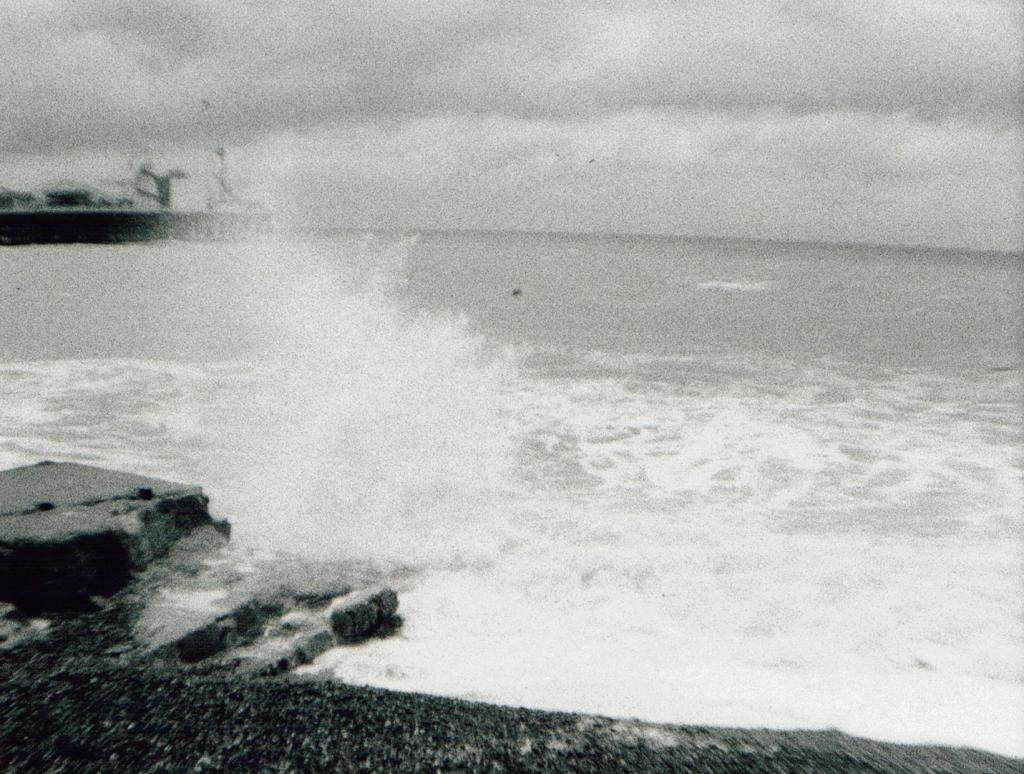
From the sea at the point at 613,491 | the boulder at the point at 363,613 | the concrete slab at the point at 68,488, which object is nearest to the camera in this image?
the sea at the point at 613,491

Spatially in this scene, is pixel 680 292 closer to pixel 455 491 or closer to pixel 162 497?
pixel 455 491

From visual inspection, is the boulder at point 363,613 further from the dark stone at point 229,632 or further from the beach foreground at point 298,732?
the beach foreground at point 298,732

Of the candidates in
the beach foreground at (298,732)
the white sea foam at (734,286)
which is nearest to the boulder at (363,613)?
the beach foreground at (298,732)

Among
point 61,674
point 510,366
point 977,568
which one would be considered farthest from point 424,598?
point 510,366

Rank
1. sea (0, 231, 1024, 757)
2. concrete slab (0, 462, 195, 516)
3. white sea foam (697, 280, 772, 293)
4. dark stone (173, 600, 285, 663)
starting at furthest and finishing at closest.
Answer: white sea foam (697, 280, 772, 293), concrete slab (0, 462, 195, 516), sea (0, 231, 1024, 757), dark stone (173, 600, 285, 663)

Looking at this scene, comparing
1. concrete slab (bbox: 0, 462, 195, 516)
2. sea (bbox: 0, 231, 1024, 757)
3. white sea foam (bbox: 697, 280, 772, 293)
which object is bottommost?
sea (bbox: 0, 231, 1024, 757)

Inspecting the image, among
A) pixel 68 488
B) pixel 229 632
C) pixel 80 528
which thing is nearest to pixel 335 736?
pixel 229 632

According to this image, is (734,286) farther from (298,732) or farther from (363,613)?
(298,732)

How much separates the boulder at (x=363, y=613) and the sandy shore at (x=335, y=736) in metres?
0.71

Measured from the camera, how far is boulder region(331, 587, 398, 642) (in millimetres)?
4113

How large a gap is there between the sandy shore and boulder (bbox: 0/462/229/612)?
84cm

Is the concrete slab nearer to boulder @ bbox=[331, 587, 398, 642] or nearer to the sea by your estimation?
the sea

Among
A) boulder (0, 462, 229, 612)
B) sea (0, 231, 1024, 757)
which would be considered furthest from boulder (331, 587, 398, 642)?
boulder (0, 462, 229, 612)

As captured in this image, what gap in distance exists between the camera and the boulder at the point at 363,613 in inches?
162
